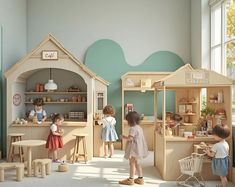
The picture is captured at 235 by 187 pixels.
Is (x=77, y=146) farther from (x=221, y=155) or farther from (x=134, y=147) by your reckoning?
(x=221, y=155)

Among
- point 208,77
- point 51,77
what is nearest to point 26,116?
point 51,77

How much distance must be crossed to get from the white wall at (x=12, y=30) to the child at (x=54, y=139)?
2.30 m

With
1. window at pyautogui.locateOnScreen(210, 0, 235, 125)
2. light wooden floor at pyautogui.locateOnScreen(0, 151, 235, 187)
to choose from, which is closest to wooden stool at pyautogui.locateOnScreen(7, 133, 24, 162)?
light wooden floor at pyautogui.locateOnScreen(0, 151, 235, 187)

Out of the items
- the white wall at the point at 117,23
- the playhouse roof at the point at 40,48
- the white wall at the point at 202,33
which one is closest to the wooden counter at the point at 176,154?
the playhouse roof at the point at 40,48

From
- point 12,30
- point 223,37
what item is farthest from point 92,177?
point 12,30

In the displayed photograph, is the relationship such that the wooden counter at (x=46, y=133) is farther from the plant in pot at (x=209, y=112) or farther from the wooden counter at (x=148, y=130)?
the plant in pot at (x=209, y=112)

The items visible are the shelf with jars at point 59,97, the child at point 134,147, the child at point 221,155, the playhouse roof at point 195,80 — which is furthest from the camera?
the shelf with jars at point 59,97

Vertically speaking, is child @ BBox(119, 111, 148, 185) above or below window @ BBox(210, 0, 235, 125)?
below

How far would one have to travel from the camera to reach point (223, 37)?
9.00m

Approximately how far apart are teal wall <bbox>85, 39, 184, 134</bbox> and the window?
5.57 ft

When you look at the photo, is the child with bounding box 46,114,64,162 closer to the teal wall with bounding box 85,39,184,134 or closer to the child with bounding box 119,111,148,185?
the child with bounding box 119,111,148,185

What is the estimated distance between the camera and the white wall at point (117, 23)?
37.1 ft

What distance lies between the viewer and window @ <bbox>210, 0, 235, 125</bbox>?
8742 mm

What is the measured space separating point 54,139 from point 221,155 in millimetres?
4114
